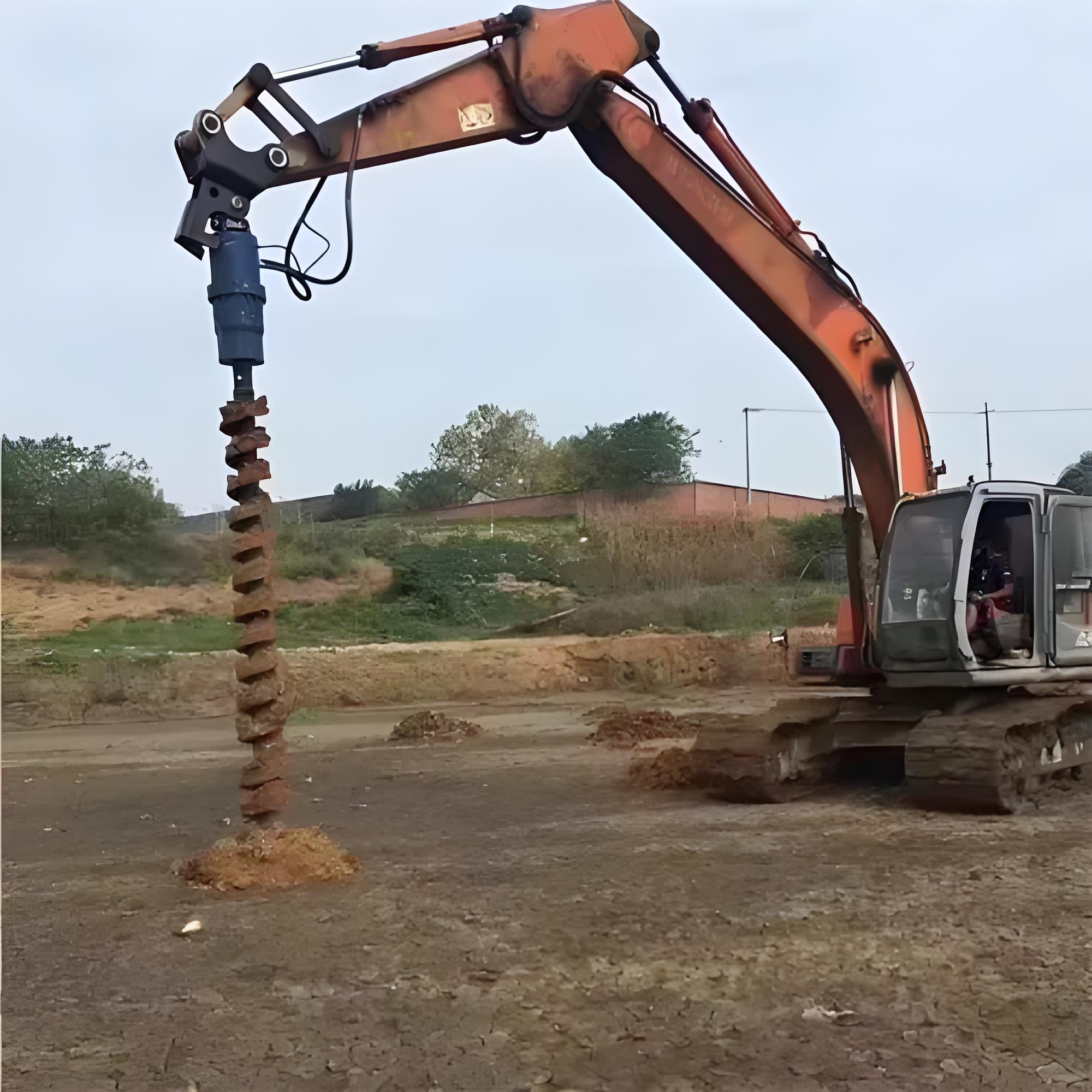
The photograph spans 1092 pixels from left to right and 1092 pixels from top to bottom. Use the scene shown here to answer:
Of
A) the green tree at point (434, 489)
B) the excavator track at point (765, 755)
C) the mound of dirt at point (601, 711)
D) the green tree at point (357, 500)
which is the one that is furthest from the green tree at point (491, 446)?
the excavator track at point (765, 755)

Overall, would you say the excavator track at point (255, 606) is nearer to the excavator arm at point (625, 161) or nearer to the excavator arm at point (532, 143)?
the excavator arm at point (532, 143)

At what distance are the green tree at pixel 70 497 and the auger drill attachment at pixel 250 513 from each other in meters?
18.7

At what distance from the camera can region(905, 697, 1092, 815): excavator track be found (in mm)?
6793

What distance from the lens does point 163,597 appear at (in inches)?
868

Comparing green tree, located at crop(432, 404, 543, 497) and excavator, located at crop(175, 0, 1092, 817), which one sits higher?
green tree, located at crop(432, 404, 543, 497)

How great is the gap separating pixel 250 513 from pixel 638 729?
6.93 meters

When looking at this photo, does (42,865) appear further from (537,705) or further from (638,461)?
(638,461)

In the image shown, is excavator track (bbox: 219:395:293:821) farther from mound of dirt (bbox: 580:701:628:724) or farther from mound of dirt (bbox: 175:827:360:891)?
mound of dirt (bbox: 580:701:628:724)

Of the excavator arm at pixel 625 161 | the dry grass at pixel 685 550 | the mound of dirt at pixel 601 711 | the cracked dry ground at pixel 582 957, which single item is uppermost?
the excavator arm at pixel 625 161

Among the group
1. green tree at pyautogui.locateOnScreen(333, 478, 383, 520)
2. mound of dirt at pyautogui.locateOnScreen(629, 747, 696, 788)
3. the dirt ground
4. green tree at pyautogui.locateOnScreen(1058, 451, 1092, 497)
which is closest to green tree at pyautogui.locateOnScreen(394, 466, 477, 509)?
green tree at pyautogui.locateOnScreen(333, 478, 383, 520)

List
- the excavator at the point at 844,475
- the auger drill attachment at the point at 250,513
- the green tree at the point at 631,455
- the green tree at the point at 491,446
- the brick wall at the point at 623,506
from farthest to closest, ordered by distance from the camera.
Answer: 1. the green tree at the point at 491,446
2. the green tree at the point at 631,455
3. the brick wall at the point at 623,506
4. the excavator at the point at 844,475
5. the auger drill attachment at the point at 250,513

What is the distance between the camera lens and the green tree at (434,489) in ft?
125

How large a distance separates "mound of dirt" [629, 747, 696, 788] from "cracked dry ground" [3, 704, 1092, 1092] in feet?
2.58

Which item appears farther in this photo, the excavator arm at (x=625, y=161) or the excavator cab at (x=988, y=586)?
the excavator cab at (x=988, y=586)
